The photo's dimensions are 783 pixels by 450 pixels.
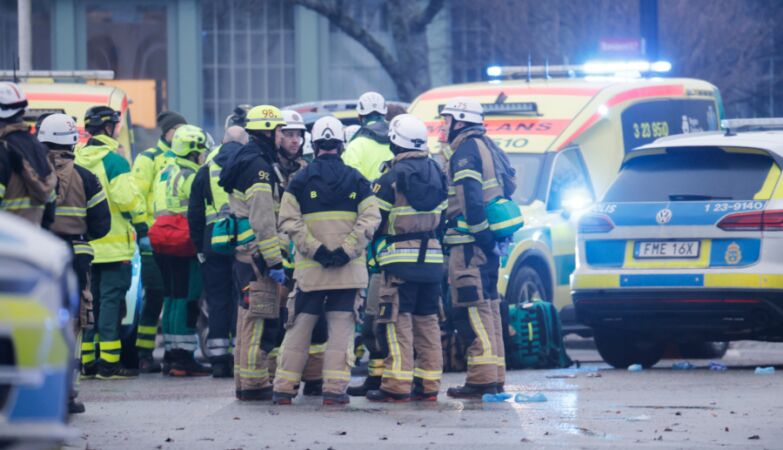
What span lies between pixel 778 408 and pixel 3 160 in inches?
178

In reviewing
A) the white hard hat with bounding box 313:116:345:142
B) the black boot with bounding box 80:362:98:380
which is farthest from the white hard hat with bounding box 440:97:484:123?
the black boot with bounding box 80:362:98:380

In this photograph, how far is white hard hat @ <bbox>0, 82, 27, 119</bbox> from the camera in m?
9.14

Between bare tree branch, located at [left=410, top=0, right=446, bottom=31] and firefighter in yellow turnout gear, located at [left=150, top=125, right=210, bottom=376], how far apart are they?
13.4 m

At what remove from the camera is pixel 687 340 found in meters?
13.0

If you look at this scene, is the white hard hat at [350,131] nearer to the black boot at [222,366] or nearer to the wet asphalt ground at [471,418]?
the black boot at [222,366]

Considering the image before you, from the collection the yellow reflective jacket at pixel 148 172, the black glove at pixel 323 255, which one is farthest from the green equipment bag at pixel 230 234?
the yellow reflective jacket at pixel 148 172

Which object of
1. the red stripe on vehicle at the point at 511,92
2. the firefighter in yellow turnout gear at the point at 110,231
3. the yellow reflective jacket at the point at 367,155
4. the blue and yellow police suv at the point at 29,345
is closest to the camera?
the blue and yellow police suv at the point at 29,345

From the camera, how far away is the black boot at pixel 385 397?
11.0 meters

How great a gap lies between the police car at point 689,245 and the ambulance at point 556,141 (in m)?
1.57

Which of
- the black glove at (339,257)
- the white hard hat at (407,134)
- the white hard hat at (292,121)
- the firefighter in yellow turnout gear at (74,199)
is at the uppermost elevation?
the white hard hat at (292,121)

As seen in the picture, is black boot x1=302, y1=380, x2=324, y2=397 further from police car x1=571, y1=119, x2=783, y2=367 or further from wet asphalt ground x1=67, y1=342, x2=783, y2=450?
police car x1=571, y1=119, x2=783, y2=367

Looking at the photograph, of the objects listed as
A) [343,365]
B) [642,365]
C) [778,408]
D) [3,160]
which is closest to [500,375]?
[343,365]

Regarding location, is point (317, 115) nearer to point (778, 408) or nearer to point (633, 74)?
point (633, 74)

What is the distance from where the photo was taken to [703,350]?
15164mm
